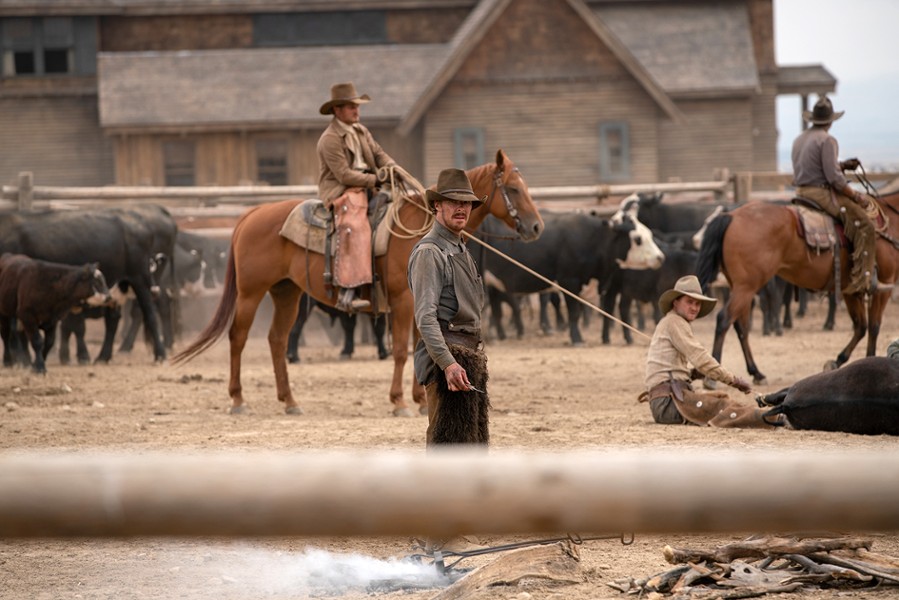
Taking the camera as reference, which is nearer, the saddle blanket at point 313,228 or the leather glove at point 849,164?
the saddle blanket at point 313,228

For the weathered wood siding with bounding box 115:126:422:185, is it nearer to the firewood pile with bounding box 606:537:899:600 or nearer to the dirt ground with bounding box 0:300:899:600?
the dirt ground with bounding box 0:300:899:600

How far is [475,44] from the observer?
3553cm

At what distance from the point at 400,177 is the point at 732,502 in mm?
9091

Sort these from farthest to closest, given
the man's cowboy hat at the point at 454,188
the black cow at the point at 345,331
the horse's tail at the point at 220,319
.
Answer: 1. the black cow at the point at 345,331
2. the horse's tail at the point at 220,319
3. the man's cowboy hat at the point at 454,188

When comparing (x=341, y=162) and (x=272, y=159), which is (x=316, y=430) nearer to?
(x=341, y=162)

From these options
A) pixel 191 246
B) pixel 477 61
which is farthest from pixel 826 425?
pixel 477 61

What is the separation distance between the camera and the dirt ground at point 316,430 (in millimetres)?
6719

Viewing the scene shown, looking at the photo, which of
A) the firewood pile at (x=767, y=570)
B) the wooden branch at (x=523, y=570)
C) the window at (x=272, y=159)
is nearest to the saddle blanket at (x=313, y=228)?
the wooden branch at (x=523, y=570)


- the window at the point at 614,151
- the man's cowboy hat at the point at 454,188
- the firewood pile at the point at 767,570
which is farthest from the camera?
the window at the point at 614,151

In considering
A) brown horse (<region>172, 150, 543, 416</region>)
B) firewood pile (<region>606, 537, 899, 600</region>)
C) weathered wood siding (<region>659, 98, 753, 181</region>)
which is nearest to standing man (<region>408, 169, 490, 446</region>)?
firewood pile (<region>606, 537, 899, 600</region>)

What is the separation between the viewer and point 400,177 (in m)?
11.8

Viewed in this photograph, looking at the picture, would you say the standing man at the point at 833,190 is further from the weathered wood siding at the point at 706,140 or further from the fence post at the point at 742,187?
the weathered wood siding at the point at 706,140

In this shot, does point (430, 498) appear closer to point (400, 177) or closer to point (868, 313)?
point (400, 177)

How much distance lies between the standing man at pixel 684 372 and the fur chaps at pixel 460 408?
3.36 m
